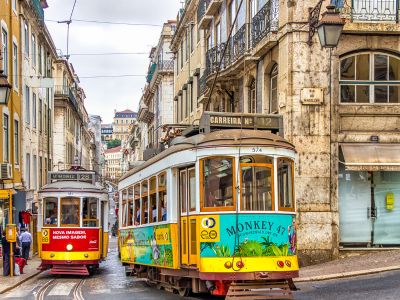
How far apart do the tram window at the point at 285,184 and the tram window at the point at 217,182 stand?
33.5 inches

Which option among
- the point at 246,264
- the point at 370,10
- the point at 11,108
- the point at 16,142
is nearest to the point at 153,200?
the point at 246,264

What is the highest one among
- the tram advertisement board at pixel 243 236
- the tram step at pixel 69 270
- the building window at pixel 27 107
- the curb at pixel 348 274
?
the building window at pixel 27 107

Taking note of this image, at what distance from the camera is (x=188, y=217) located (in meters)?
13.3

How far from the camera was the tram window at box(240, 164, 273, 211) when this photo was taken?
1274cm

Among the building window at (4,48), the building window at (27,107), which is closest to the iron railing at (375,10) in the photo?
the building window at (4,48)

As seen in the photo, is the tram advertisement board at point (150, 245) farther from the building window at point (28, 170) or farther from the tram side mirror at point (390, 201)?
the building window at point (28, 170)

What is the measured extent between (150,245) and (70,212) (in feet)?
22.7

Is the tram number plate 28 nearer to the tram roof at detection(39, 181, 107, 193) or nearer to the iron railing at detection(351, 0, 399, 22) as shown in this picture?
the tram roof at detection(39, 181, 107, 193)

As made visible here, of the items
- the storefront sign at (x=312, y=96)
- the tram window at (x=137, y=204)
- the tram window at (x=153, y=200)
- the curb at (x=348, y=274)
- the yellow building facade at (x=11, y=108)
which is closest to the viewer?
the tram window at (x=153, y=200)

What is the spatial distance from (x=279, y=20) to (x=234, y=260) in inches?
411

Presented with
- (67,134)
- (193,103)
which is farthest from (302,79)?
(67,134)

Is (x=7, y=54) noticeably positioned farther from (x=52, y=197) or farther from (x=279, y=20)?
(x=279, y=20)

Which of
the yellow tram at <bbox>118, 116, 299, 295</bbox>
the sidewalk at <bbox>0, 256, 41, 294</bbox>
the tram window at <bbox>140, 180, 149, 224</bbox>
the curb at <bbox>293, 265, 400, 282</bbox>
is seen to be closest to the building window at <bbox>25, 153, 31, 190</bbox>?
the sidewalk at <bbox>0, 256, 41, 294</bbox>

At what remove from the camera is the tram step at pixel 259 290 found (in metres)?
12.2
